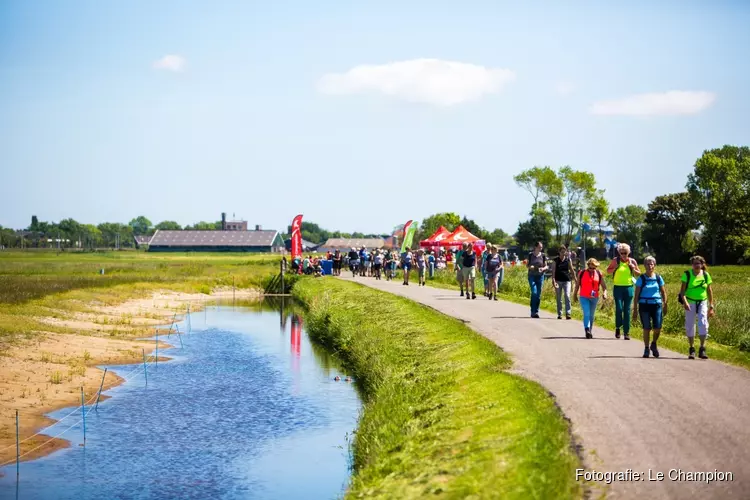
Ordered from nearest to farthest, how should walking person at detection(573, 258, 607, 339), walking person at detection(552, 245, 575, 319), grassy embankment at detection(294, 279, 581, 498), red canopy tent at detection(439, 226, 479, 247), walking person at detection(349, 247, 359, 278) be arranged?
grassy embankment at detection(294, 279, 581, 498), walking person at detection(573, 258, 607, 339), walking person at detection(552, 245, 575, 319), walking person at detection(349, 247, 359, 278), red canopy tent at detection(439, 226, 479, 247)

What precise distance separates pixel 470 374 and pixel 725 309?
13439mm

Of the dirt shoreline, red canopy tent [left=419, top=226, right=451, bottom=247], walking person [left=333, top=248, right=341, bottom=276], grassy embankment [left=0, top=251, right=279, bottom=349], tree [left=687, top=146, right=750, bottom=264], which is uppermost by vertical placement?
tree [left=687, top=146, right=750, bottom=264]

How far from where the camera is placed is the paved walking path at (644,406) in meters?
9.10

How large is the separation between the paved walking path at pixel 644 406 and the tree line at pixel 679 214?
66301 mm

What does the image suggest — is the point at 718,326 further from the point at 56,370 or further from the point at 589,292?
the point at 56,370

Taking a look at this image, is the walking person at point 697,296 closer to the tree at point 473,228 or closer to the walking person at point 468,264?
the walking person at point 468,264

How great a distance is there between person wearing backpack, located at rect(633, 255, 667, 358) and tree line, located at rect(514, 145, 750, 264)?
66.3 meters

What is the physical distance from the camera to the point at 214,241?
17400cm

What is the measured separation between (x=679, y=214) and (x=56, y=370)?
83130 millimetres

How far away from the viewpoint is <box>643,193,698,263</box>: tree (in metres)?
92.3

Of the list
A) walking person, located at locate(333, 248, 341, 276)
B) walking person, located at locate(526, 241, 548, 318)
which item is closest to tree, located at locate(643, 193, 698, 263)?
walking person, located at locate(333, 248, 341, 276)

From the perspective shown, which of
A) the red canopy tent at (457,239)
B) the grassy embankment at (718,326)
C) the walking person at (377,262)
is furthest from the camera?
the red canopy tent at (457,239)

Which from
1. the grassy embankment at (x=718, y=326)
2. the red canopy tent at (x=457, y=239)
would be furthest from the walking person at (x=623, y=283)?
the red canopy tent at (x=457, y=239)

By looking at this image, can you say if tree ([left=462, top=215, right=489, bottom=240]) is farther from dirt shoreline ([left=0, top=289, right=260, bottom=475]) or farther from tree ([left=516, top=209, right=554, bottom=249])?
dirt shoreline ([left=0, top=289, right=260, bottom=475])
